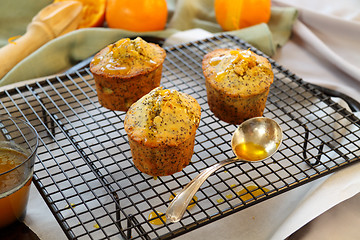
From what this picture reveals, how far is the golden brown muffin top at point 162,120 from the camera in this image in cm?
163

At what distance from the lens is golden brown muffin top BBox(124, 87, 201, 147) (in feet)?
5.36

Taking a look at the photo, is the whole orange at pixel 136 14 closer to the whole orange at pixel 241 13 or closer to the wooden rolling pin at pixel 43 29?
the wooden rolling pin at pixel 43 29

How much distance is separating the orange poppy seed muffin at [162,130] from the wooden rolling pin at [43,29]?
1.01 metres

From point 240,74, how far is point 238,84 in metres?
0.04

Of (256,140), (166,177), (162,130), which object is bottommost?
(166,177)

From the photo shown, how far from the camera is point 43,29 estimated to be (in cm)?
254

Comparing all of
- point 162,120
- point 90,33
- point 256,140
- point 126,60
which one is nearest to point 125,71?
point 126,60

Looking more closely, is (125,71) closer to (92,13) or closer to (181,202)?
(181,202)

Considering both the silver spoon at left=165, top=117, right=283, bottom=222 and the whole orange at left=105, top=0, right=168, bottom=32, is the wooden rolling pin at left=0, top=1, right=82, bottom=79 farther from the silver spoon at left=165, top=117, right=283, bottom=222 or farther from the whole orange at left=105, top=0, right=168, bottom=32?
the silver spoon at left=165, top=117, right=283, bottom=222

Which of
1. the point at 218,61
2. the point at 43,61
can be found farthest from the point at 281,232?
the point at 43,61

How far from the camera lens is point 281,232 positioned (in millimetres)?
1637

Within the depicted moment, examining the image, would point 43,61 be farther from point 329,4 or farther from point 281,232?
point 329,4

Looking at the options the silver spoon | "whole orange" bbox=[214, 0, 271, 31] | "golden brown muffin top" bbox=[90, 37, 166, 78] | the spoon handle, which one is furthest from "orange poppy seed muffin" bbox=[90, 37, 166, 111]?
"whole orange" bbox=[214, 0, 271, 31]

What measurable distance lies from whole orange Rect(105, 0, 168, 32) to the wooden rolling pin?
0.19 m
